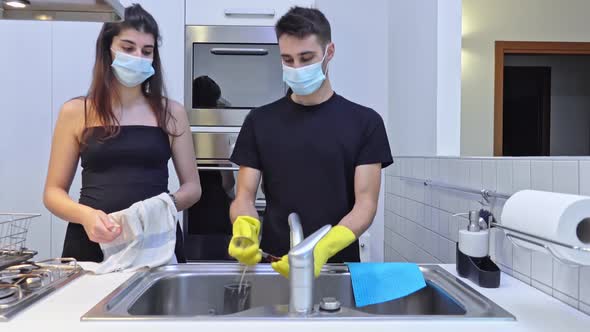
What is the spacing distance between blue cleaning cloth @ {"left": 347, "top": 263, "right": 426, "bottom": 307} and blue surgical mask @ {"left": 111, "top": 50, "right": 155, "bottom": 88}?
76cm

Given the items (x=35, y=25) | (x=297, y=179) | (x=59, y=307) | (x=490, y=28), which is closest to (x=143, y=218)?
(x=59, y=307)

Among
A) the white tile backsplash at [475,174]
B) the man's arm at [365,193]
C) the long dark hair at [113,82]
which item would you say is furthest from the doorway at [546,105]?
the long dark hair at [113,82]

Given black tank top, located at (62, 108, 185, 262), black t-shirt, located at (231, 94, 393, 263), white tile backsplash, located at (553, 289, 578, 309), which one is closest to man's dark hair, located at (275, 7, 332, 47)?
black t-shirt, located at (231, 94, 393, 263)

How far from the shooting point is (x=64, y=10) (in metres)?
1.20

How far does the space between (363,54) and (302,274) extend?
1.90 metres

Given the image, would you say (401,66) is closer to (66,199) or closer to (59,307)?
(66,199)

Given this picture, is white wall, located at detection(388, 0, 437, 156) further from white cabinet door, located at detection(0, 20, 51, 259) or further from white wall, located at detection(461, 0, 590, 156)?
white cabinet door, located at detection(0, 20, 51, 259)

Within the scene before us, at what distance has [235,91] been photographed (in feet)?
7.39

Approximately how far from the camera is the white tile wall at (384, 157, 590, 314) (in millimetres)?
940

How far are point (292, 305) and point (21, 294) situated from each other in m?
0.47

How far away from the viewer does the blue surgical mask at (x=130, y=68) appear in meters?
1.35

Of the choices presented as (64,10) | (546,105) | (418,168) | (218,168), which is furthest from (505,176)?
(546,105)

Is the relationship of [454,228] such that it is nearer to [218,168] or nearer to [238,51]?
[218,168]

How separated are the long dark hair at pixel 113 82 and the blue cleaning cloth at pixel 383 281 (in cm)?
68
